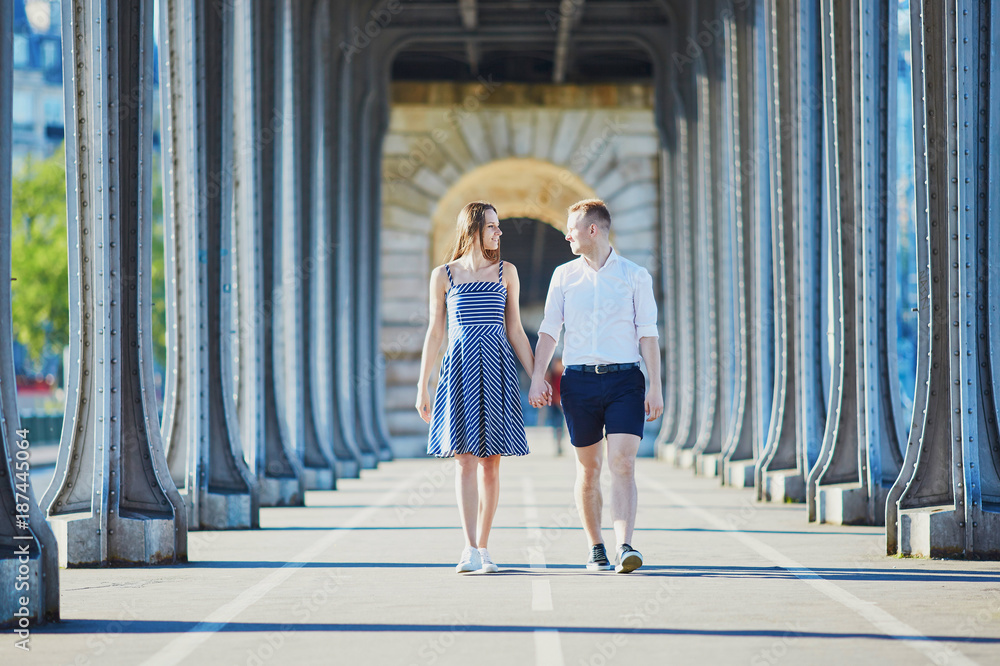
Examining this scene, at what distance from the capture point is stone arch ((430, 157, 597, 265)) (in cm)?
3484

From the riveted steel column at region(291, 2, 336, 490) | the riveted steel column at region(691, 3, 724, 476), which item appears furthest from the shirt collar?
the riveted steel column at region(691, 3, 724, 476)

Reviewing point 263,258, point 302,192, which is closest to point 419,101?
point 302,192

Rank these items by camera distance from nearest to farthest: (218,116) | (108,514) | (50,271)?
(108,514) < (218,116) < (50,271)

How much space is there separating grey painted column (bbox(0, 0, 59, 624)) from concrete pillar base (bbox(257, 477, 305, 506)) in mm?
9016

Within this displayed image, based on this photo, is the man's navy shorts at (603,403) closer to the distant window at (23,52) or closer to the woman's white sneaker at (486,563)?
the woman's white sneaker at (486,563)

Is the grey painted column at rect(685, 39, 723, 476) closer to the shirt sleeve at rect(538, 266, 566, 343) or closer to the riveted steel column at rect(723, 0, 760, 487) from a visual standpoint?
the riveted steel column at rect(723, 0, 760, 487)

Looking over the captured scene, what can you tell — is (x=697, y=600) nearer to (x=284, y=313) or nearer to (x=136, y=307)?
(x=136, y=307)

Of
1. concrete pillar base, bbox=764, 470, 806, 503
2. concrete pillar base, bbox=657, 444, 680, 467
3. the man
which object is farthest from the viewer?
concrete pillar base, bbox=657, 444, 680, 467

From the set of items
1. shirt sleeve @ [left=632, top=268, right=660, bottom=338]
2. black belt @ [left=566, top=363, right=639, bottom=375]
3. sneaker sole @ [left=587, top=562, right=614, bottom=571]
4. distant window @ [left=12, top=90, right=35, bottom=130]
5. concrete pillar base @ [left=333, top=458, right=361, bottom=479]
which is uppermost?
distant window @ [left=12, top=90, right=35, bottom=130]

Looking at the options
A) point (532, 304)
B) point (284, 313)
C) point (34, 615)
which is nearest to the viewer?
point (34, 615)

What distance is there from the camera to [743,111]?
2123 centimetres

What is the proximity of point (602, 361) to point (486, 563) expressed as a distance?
1478 millimetres

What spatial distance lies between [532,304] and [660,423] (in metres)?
51.6

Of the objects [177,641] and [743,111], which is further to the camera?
[743,111]
